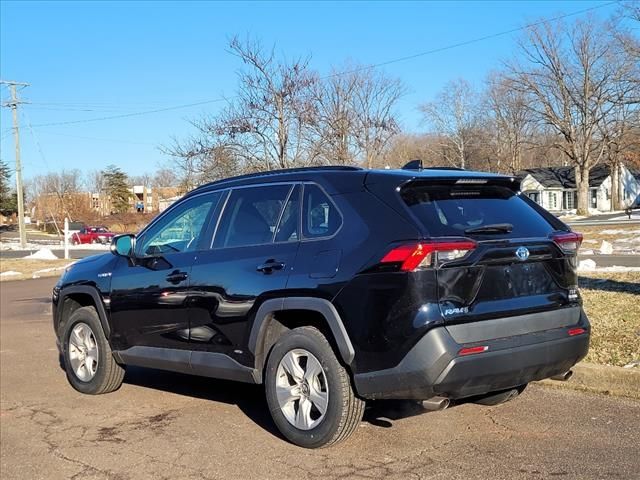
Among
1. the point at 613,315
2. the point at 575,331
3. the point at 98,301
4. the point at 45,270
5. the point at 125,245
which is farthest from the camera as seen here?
the point at 45,270

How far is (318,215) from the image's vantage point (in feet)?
16.0

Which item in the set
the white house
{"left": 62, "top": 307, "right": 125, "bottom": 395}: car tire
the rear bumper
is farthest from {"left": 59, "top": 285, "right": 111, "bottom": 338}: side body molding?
the white house

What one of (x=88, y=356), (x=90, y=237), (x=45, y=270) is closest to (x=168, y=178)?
(x=90, y=237)

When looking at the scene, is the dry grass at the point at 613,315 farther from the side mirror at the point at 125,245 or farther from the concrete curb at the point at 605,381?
the side mirror at the point at 125,245

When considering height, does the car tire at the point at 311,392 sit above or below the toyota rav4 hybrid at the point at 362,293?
below

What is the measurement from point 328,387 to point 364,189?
1344mm

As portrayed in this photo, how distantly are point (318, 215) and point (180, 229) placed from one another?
1666 mm

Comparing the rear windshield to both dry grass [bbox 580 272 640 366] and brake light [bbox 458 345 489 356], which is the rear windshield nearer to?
brake light [bbox 458 345 489 356]

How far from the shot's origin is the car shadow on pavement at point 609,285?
401 inches

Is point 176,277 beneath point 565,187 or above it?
beneath

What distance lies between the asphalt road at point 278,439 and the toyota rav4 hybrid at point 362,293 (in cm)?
30

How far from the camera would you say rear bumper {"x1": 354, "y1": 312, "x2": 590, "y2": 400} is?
4.07 meters

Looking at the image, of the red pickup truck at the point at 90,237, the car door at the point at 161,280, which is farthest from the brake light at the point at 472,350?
the red pickup truck at the point at 90,237

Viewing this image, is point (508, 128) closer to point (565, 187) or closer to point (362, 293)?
point (565, 187)
